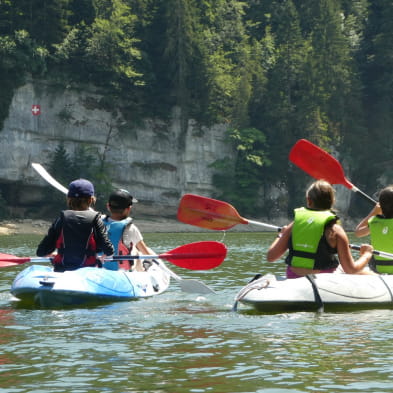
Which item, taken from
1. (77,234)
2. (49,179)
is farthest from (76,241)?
(49,179)

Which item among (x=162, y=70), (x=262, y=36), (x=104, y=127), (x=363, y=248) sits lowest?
(x=363, y=248)

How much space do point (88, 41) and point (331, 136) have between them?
641 inches

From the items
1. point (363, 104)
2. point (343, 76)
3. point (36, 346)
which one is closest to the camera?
point (36, 346)

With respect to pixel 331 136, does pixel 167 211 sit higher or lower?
lower

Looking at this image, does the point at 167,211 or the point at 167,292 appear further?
the point at 167,211

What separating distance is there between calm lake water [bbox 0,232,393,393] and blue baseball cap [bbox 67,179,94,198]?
1175 millimetres

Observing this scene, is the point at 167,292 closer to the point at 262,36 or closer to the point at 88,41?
the point at 88,41

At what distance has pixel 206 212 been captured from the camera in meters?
11.0

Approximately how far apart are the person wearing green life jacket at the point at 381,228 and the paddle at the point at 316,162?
1.04 m

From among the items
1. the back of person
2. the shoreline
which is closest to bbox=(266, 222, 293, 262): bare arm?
the back of person

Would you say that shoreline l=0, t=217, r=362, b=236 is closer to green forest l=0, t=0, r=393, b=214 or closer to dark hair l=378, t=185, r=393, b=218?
green forest l=0, t=0, r=393, b=214

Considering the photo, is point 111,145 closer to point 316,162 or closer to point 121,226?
point 316,162

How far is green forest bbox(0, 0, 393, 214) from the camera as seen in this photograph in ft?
153

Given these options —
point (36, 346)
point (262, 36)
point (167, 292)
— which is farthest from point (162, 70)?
point (36, 346)
